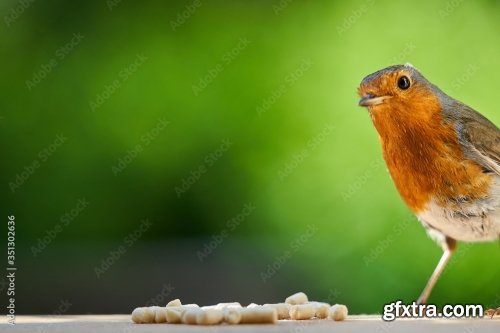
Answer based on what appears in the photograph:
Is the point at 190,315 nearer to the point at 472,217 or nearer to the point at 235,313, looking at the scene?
the point at 235,313

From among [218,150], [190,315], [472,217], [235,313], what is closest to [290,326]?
[235,313]

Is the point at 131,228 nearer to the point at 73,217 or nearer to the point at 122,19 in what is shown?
the point at 73,217

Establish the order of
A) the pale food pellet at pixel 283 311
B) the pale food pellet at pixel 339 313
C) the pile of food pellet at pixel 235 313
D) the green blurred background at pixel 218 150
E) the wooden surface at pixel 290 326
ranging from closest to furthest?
the wooden surface at pixel 290 326
the pile of food pellet at pixel 235 313
the pale food pellet at pixel 339 313
the pale food pellet at pixel 283 311
the green blurred background at pixel 218 150

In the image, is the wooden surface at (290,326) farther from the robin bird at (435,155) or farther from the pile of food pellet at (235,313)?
the robin bird at (435,155)

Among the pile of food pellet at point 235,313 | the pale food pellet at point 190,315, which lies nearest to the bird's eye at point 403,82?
the pile of food pellet at point 235,313

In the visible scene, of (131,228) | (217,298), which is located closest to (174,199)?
(131,228)

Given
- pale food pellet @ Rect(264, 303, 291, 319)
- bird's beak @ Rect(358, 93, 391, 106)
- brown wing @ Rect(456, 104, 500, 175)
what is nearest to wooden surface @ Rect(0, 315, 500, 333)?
pale food pellet @ Rect(264, 303, 291, 319)

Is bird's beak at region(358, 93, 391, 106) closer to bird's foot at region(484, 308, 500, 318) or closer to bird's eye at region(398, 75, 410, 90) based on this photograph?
bird's eye at region(398, 75, 410, 90)

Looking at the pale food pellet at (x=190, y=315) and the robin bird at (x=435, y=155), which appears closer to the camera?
the pale food pellet at (x=190, y=315)
